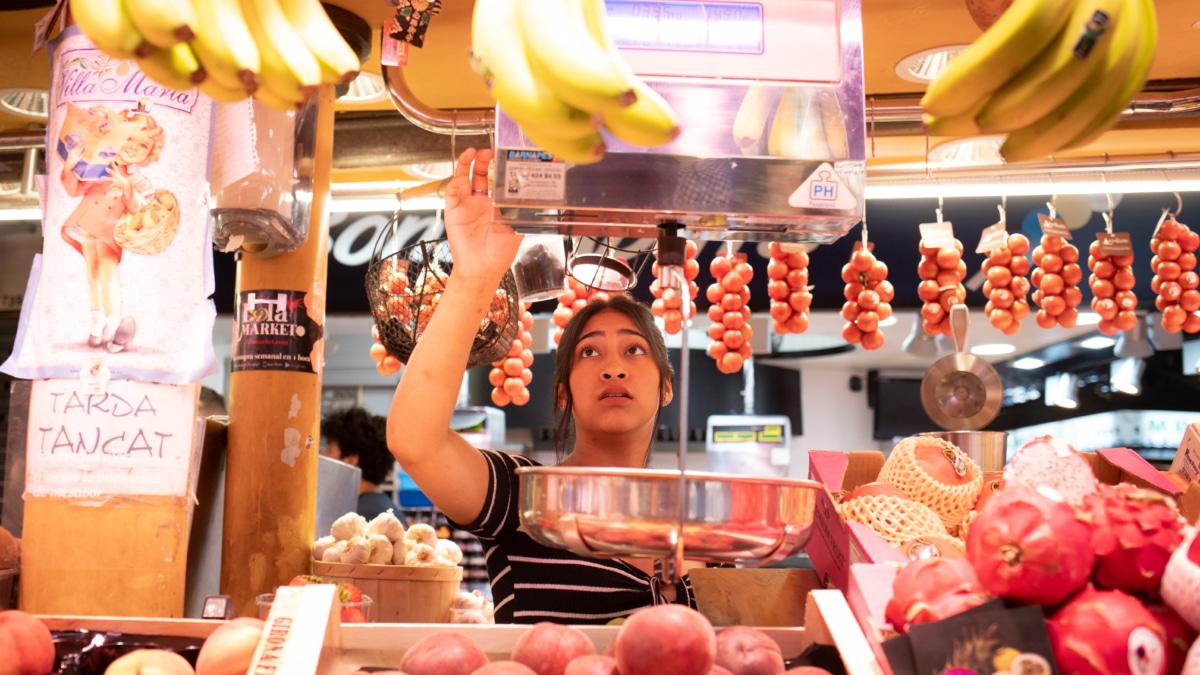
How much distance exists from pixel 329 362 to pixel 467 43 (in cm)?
785

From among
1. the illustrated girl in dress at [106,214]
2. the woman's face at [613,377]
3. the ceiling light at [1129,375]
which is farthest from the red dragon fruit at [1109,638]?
the ceiling light at [1129,375]

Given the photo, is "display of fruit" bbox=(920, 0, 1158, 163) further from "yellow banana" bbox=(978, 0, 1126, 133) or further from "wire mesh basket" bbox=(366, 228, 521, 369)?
"wire mesh basket" bbox=(366, 228, 521, 369)

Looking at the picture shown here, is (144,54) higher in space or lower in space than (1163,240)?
lower

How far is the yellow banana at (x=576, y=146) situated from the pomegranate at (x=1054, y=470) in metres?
0.70

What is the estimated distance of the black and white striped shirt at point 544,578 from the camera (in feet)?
7.47

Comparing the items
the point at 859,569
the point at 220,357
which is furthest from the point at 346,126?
the point at 220,357

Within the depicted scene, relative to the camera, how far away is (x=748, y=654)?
4.58 feet

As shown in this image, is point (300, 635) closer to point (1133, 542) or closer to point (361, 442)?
point (1133, 542)

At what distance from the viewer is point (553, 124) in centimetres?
125

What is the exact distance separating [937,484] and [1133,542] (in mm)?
1047

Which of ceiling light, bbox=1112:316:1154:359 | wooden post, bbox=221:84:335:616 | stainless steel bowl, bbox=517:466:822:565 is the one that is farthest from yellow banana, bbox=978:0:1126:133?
ceiling light, bbox=1112:316:1154:359

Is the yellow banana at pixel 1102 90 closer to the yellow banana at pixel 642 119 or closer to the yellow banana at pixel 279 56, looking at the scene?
the yellow banana at pixel 642 119

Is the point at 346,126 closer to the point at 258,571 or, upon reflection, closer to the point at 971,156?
the point at 258,571

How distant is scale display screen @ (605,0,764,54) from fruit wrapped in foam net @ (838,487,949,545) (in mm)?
927
